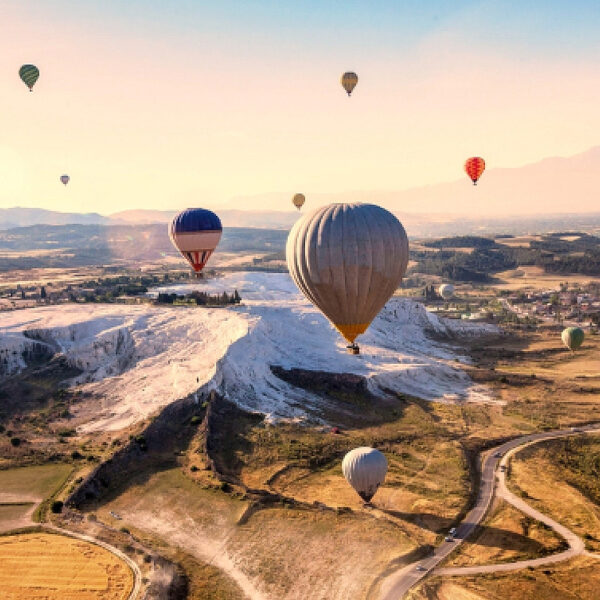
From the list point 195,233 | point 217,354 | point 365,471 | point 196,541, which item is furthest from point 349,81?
point 196,541

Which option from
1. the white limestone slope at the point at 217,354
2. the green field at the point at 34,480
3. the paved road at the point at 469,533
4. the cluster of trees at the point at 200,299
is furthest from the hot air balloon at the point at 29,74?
the paved road at the point at 469,533

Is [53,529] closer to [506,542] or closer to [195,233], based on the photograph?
[506,542]

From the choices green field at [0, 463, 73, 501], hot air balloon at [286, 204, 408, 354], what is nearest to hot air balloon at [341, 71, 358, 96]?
hot air balloon at [286, 204, 408, 354]

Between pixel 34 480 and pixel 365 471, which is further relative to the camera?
pixel 34 480

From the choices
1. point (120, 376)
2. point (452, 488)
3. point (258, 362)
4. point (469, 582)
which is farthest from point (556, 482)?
point (120, 376)

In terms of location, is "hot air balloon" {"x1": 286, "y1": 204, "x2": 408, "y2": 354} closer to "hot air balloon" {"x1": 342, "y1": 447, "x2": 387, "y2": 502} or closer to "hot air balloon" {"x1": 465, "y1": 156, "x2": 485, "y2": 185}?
"hot air balloon" {"x1": 342, "y1": 447, "x2": 387, "y2": 502}

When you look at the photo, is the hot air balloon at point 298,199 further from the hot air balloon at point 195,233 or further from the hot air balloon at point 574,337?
the hot air balloon at point 574,337
